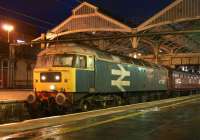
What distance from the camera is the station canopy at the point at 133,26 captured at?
45688 mm

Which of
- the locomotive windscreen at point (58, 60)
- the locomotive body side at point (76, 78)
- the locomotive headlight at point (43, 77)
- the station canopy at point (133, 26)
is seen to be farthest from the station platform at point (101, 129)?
the station canopy at point (133, 26)

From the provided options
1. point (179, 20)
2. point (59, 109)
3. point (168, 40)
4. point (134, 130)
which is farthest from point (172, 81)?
point (134, 130)

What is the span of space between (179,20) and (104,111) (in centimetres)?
2896

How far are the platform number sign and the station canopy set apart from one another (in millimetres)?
14623

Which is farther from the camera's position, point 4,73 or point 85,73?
point 4,73

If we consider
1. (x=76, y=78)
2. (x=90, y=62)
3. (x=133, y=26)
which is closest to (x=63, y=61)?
(x=76, y=78)

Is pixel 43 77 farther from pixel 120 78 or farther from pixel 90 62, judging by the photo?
pixel 120 78

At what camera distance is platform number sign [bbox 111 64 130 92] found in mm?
25266

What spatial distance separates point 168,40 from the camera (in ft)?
194

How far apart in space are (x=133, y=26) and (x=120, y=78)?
30402 millimetres

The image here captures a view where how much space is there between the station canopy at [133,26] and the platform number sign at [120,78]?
14623 millimetres

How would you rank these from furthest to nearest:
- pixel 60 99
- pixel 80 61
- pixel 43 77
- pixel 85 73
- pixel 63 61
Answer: pixel 85 73 → pixel 43 77 → pixel 80 61 → pixel 63 61 → pixel 60 99

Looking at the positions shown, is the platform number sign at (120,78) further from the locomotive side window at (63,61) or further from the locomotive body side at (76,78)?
the locomotive side window at (63,61)

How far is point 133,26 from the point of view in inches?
2191
